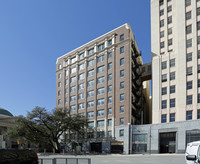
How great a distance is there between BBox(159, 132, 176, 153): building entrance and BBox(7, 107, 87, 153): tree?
2031cm

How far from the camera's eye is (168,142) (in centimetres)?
5038

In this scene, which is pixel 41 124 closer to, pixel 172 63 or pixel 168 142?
pixel 168 142

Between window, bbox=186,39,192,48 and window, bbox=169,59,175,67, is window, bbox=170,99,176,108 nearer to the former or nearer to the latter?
window, bbox=169,59,175,67

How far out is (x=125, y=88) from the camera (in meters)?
59.6

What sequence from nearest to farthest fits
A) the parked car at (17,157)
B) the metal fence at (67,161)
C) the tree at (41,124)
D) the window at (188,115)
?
the parked car at (17,157), the metal fence at (67,161), the window at (188,115), the tree at (41,124)

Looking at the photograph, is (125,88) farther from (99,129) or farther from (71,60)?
(71,60)

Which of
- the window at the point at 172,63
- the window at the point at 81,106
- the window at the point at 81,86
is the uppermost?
the window at the point at 172,63

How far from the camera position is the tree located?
56.2 meters

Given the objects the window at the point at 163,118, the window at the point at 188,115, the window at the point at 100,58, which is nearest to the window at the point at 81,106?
the window at the point at 100,58

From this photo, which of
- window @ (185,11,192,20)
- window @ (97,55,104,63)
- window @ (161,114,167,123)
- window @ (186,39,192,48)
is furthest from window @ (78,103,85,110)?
window @ (185,11,192,20)

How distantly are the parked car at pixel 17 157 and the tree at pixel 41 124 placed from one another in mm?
43897

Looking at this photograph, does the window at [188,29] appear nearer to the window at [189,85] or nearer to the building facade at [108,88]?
the window at [189,85]

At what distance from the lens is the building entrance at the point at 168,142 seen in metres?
49.6

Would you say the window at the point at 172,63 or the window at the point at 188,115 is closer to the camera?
the window at the point at 188,115
